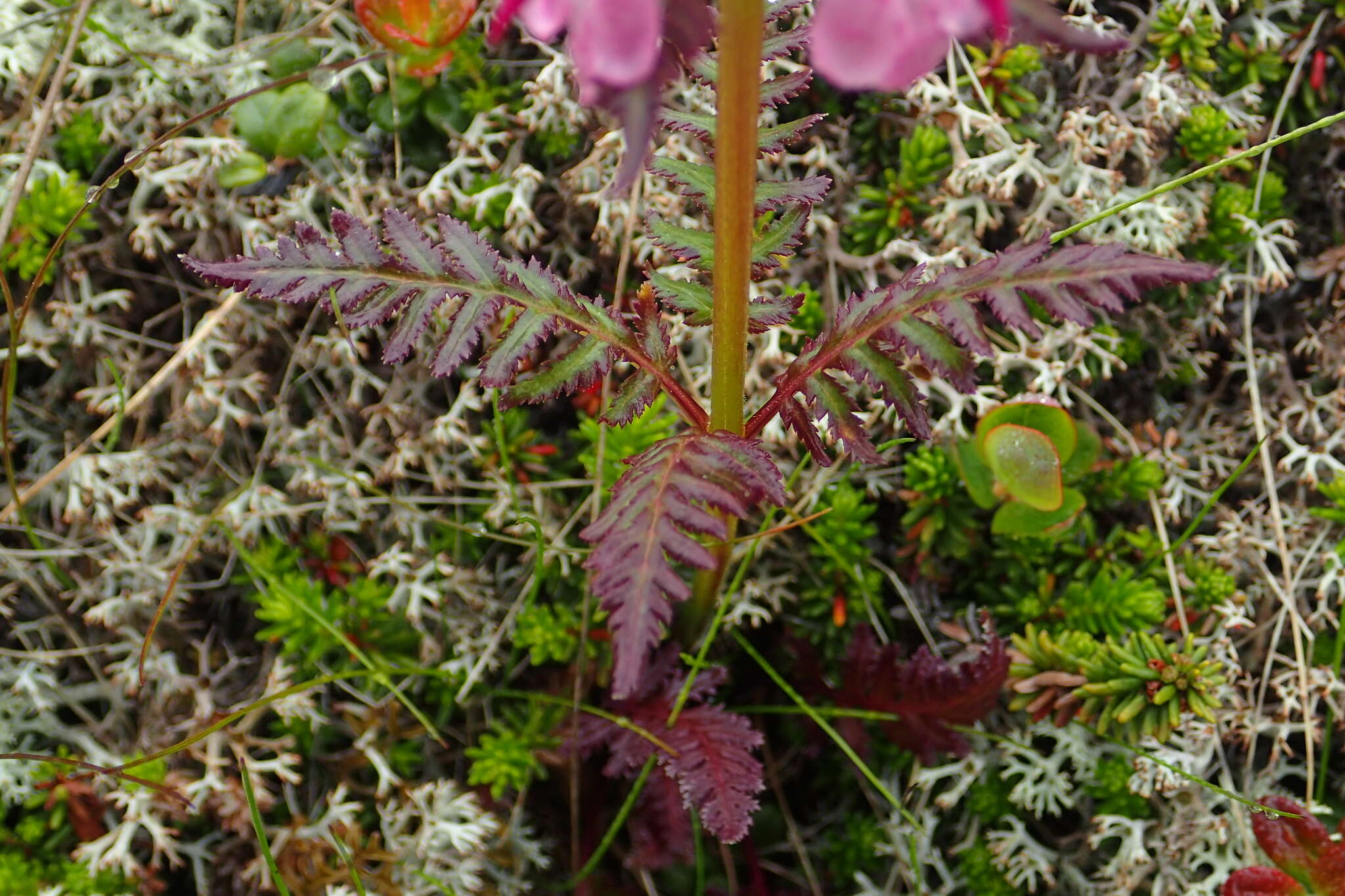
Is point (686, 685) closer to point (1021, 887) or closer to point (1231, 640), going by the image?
point (1021, 887)

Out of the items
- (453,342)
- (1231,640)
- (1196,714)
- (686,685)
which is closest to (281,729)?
(686,685)

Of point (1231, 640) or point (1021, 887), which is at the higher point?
point (1231, 640)

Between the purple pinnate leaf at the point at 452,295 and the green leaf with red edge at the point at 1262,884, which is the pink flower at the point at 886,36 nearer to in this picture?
the purple pinnate leaf at the point at 452,295

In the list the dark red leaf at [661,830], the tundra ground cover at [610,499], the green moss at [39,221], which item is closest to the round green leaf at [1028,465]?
the tundra ground cover at [610,499]

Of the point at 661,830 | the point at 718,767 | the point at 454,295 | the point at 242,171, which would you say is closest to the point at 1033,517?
the point at 718,767

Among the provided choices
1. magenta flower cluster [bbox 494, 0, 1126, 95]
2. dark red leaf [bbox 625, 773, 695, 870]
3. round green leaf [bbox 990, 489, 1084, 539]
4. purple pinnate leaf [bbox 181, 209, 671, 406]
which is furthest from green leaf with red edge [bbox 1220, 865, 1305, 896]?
magenta flower cluster [bbox 494, 0, 1126, 95]

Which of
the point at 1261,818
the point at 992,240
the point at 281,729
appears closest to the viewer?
the point at 1261,818
